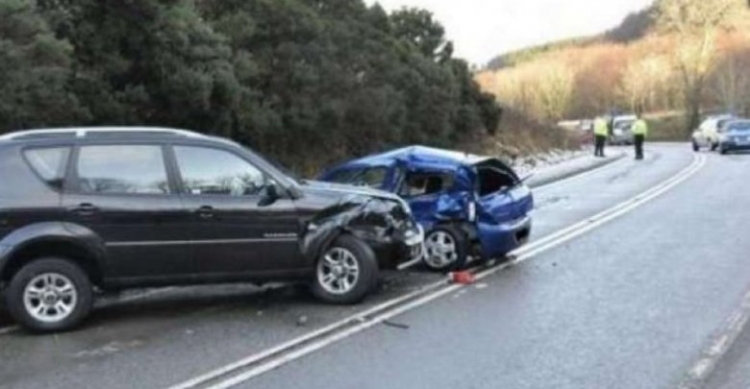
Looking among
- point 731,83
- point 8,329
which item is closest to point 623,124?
point 731,83

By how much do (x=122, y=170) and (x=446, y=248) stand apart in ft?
13.3

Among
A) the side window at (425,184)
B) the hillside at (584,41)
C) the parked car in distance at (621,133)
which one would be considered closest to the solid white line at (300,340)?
the side window at (425,184)

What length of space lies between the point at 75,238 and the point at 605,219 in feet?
33.3

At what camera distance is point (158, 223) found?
925 cm

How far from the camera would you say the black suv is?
8914mm

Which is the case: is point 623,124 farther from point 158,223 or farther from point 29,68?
point 158,223

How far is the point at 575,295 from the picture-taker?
9.95 meters

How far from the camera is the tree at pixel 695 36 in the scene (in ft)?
314

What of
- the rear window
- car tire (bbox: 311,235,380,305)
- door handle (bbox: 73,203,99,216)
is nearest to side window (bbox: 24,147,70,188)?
door handle (bbox: 73,203,99,216)

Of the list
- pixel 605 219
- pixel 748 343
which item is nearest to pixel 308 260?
pixel 748 343

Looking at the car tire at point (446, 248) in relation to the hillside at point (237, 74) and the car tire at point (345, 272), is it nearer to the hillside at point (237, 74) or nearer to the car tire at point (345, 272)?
the car tire at point (345, 272)

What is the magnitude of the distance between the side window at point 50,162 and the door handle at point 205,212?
123 cm

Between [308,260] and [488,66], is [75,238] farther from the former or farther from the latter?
[488,66]

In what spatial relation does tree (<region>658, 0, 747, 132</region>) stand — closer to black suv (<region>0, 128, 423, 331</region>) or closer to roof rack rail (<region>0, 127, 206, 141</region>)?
black suv (<region>0, 128, 423, 331</region>)
